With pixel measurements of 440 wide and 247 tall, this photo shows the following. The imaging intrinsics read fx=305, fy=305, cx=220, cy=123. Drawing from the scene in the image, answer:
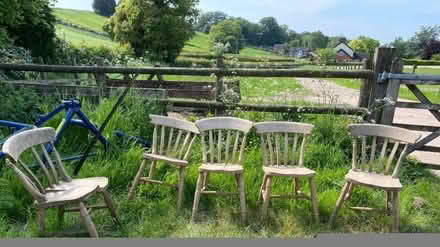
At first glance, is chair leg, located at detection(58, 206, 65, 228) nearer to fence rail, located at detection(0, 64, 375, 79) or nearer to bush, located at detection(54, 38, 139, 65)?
fence rail, located at detection(0, 64, 375, 79)

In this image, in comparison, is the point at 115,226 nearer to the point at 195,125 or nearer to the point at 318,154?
the point at 195,125

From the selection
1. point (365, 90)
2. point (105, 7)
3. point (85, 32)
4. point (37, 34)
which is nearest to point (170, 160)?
point (365, 90)

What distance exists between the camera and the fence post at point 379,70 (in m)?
3.55

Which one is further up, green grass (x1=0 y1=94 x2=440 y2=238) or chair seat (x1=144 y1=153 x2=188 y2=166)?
chair seat (x1=144 y1=153 x2=188 y2=166)

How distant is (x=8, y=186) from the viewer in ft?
8.60

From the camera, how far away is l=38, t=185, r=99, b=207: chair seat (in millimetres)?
1929

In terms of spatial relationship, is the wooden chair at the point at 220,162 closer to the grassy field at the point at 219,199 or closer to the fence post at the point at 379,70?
the grassy field at the point at 219,199

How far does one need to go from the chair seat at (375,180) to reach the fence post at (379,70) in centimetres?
126

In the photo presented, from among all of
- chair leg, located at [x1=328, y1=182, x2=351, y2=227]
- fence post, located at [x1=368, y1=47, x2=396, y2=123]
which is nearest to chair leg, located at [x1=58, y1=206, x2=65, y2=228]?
chair leg, located at [x1=328, y1=182, x2=351, y2=227]

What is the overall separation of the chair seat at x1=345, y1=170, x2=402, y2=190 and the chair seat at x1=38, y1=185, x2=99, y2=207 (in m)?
1.98

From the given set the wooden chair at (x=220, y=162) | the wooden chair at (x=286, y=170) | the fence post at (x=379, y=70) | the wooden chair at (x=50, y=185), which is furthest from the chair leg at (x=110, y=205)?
the fence post at (x=379, y=70)

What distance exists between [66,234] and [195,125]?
4.40 ft

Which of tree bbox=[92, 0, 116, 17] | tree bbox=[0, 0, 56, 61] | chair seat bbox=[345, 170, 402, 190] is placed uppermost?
tree bbox=[92, 0, 116, 17]

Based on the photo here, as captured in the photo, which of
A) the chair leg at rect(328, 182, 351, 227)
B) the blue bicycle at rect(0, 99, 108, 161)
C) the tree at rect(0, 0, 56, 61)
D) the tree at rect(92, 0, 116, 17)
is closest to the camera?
the chair leg at rect(328, 182, 351, 227)
